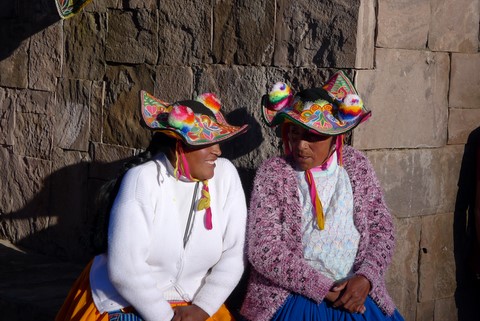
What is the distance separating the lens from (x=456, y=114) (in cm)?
523

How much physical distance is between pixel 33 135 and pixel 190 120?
3.25 m

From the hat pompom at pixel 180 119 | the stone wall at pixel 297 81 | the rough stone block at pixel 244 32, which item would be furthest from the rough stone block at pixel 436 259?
the hat pompom at pixel 180 119

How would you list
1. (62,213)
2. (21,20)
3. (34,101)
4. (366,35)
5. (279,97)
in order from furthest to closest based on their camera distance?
(21,20), (34,101), (62,213), (366,35), (279,97)

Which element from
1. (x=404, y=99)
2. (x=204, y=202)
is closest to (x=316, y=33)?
(x=404, y=99)

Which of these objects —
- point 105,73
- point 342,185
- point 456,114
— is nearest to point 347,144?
point 342,185

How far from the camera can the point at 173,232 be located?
409cm

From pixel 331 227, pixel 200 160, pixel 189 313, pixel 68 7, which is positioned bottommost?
pixel 189 313

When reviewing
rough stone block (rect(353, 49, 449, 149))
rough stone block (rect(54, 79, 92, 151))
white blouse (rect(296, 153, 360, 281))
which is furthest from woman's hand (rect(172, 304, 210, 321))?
rough stone block (rect(54, 79, 92, 151))

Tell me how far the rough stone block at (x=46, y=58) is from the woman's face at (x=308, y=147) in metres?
A: 2.97

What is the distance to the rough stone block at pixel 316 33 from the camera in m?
4.65

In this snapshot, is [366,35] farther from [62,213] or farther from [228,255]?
[62,213]

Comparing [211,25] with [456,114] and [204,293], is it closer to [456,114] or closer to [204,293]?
[456,114]

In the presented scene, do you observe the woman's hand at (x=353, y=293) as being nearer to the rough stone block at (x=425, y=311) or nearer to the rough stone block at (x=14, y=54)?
the rough stone block at (x=425, y=311)

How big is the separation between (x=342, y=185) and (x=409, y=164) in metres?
0.85
